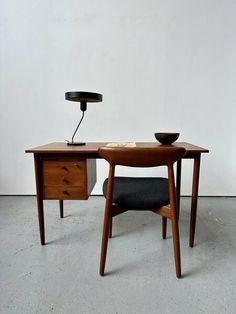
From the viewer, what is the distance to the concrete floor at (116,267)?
94cm

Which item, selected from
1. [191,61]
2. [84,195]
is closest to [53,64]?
[191,61]

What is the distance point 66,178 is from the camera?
127 centimetres

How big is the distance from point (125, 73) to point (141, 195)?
149cm

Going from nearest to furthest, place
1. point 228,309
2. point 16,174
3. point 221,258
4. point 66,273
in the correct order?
point 228,309
point 66,273
point 221,258
point 16,174

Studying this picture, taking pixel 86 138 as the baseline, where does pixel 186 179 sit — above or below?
below

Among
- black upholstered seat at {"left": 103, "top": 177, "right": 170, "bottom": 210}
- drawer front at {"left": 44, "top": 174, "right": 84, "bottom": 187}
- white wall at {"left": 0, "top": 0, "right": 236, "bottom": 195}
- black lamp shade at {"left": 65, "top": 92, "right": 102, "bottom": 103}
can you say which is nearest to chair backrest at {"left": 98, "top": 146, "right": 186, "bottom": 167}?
black upholstered seat at {"left": 103, "top": 177, "right": 170, "bottom": 210}

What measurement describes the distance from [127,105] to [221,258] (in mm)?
1617

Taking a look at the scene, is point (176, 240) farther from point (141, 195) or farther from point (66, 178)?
point (66, 178)

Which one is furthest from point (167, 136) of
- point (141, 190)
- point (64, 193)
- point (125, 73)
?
point (125, 73)

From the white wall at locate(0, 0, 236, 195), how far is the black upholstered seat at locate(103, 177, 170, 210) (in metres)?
1.01

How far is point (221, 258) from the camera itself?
4.12 ft

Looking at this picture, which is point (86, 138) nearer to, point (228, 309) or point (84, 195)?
point (84, 195)

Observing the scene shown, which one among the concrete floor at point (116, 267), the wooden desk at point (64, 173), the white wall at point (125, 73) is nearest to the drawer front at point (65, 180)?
the wooden desk at point (64, 173)

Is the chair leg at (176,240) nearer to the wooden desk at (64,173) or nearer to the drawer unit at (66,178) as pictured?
the wooden desk at (64,173)
